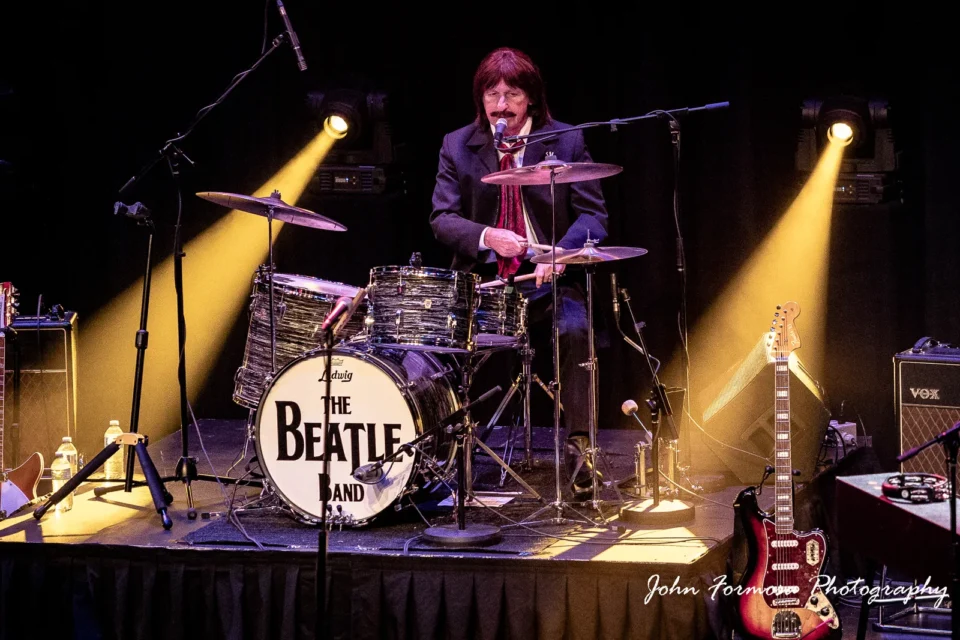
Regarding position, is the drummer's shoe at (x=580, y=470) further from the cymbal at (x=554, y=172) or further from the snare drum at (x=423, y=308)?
the cymbal at (x=554, y=172)

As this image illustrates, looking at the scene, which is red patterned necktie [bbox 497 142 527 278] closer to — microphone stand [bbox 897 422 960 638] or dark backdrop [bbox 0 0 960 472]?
dark backdrop [bbox 0 0 960 472]

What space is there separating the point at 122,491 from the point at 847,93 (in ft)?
14.1

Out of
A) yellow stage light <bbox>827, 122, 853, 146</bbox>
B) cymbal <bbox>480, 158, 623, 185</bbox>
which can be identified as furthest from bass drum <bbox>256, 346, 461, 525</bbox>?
yellow stage light <bbox>827, 122, 853, 146</bbox>

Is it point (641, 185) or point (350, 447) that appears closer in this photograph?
point (350, 447)

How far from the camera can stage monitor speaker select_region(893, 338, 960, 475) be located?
206 inches

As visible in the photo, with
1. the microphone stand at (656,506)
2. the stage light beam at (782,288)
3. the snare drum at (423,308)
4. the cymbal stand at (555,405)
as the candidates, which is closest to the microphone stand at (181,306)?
the snare drum at (423,308)

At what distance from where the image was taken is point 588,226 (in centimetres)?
555

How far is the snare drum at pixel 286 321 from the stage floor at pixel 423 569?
69cm

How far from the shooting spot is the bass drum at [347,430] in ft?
15.0

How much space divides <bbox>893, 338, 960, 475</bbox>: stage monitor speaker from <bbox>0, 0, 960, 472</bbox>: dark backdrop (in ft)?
3.69

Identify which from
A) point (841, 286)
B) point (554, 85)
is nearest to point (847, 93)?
point (841, 286)

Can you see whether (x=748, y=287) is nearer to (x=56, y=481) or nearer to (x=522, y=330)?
(x=522, y=330)

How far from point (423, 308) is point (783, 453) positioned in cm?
152

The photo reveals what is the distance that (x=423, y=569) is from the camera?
429cm
